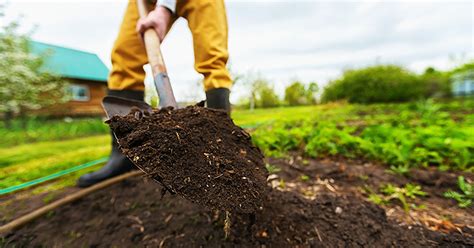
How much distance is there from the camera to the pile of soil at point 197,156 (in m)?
0.79

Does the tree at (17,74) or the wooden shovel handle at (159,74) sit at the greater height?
the tree at (17,74)

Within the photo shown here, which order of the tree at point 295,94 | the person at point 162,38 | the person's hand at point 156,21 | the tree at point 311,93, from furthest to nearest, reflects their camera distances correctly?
the tree at point 295,94 → the tree at point 311,93 → the person at point 162,38 → the person's hand at point 156,21

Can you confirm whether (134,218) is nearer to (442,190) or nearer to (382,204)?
(382,204)

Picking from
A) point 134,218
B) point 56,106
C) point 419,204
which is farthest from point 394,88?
point 56,106

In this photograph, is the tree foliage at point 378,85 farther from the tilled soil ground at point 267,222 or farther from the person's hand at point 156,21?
the person's hand at point 156,21

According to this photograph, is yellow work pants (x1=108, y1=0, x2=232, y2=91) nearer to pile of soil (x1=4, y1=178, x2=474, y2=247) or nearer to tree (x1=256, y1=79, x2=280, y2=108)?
pile of soil (x1=4, y1=178, x2=474, y2=247)

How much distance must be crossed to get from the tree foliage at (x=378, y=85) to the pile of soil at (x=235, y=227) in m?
11.5

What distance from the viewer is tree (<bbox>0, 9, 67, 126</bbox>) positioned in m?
6.21

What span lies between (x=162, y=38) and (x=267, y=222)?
1222 mm

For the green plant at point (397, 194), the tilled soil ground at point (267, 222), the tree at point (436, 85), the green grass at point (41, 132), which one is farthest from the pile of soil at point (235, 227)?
the tree at point (436, 85)

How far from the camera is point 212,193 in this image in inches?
30.9

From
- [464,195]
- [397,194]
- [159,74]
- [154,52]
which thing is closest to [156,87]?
[159,74]

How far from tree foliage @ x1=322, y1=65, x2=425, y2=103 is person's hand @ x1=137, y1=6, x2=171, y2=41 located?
11.9 m

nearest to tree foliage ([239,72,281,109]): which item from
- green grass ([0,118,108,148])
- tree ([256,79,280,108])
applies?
tree ([256,79,280,108])
